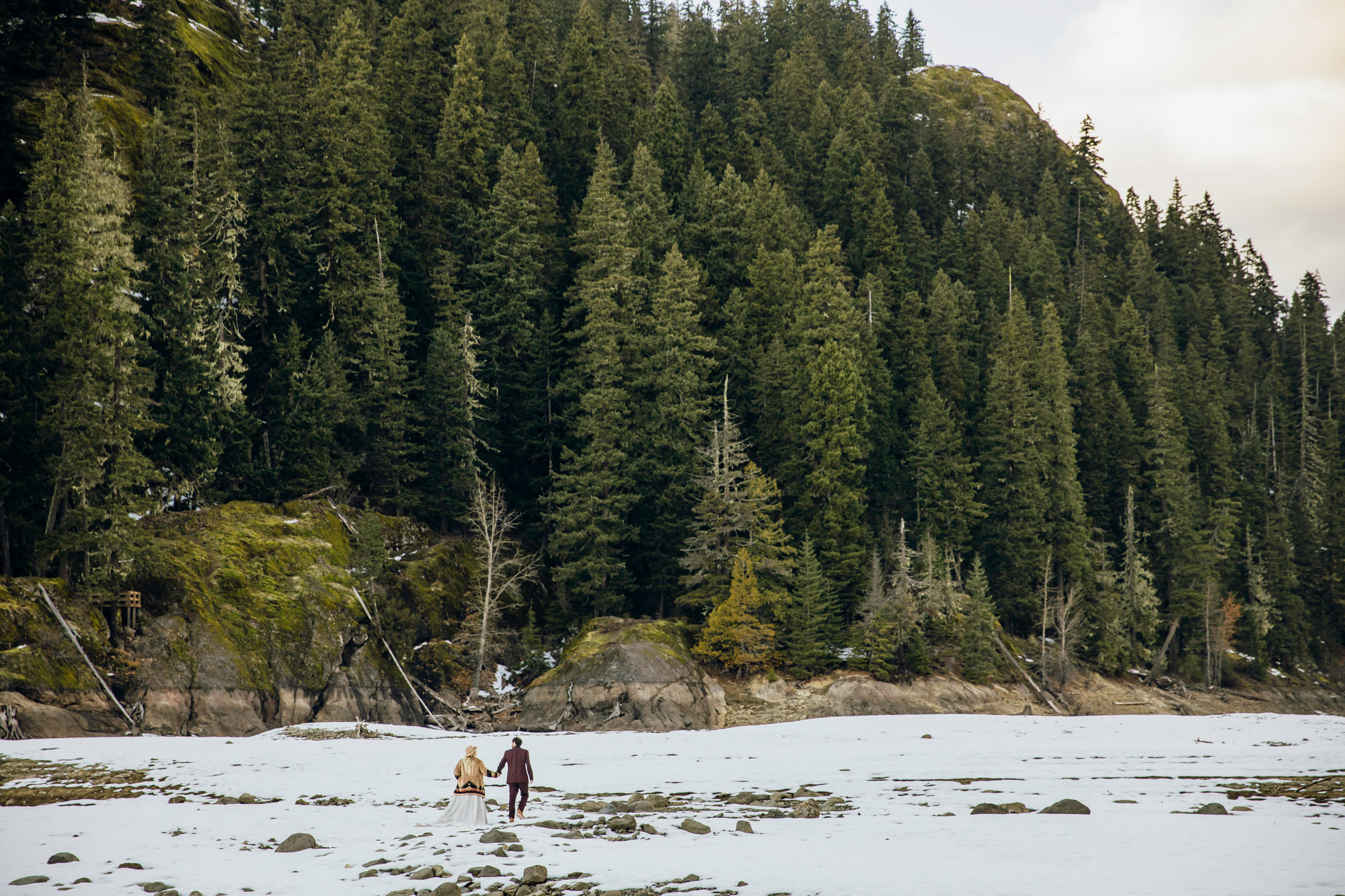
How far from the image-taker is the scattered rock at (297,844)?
13.4m

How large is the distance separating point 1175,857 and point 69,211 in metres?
35.2

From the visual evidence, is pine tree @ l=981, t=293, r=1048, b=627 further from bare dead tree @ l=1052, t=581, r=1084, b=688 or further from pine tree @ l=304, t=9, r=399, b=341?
pine tree @ l=304, t=9, r=399, b=341

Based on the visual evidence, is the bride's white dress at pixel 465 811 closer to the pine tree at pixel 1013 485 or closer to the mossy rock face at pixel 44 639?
the mossy rock face at pixel 44 639

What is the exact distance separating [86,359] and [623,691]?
2179 centimetres

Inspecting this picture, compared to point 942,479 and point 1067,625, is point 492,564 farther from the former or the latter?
point 1067,625

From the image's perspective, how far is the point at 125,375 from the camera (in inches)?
1184

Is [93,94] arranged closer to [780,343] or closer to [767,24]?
[780,343]

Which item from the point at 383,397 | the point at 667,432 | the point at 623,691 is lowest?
the point at 623,691

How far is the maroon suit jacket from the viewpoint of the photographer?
16.5 meters

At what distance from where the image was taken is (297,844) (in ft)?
44.3

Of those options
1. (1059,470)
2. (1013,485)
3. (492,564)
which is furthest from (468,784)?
(1059,470)

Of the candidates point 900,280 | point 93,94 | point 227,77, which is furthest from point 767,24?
point 93,94

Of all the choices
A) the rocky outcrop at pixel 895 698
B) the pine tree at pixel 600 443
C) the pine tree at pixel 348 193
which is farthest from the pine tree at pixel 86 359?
the rocky outcrop at pixel 895 698

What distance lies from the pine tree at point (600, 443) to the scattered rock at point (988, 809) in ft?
88.1
